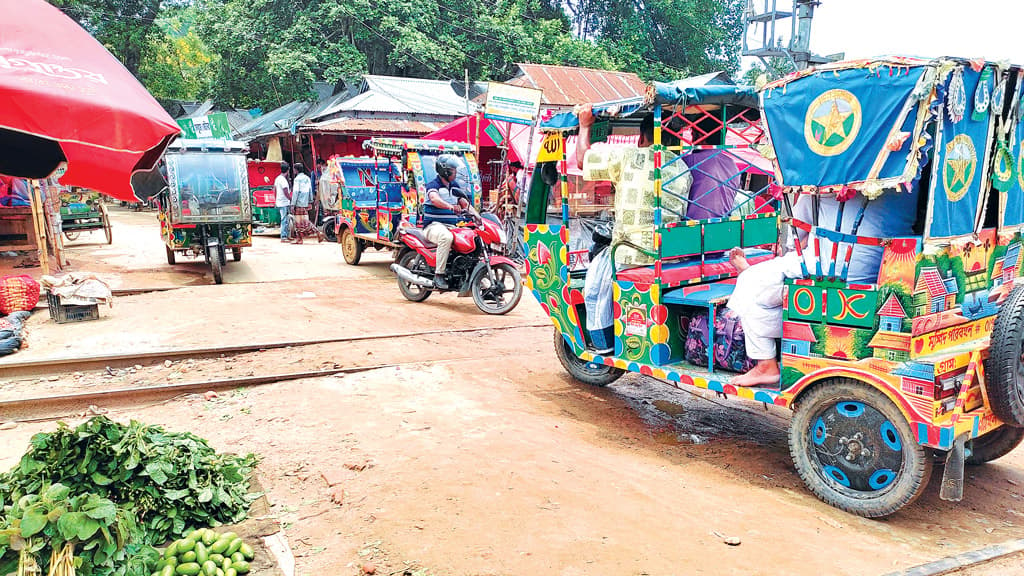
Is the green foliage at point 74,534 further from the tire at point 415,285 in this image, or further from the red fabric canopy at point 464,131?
the red fabric canopy at point 464,131

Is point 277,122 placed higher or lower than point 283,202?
higher

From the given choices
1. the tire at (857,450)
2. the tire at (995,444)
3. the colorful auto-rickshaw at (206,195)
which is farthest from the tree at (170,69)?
the tire at (995,444)

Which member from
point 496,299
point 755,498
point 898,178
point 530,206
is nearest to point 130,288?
point 496,299

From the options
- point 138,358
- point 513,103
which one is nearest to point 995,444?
point 138,358

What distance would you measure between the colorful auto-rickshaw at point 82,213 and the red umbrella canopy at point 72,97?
44.9 ft

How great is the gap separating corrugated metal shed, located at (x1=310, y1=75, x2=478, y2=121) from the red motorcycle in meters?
11.0

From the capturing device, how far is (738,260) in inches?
199

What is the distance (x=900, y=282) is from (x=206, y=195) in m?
10.4

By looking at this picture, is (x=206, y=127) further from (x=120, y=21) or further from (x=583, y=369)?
(x=120, y=21)

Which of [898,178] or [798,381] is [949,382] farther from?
[898,178]

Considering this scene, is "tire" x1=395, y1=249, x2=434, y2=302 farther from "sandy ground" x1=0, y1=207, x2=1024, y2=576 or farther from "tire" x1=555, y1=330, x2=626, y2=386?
"tire" x1=555, y1=330, x2=626, y2=386

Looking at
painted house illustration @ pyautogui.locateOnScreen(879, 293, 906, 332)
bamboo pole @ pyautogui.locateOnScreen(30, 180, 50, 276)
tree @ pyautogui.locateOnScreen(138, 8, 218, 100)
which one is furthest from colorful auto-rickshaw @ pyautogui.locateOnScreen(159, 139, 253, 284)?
tree @ pyautogui.locateOnScreen(138, 8, 218, 100)

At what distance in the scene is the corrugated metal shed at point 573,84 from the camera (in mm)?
20094

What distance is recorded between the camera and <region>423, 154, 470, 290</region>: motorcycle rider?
9.47m
